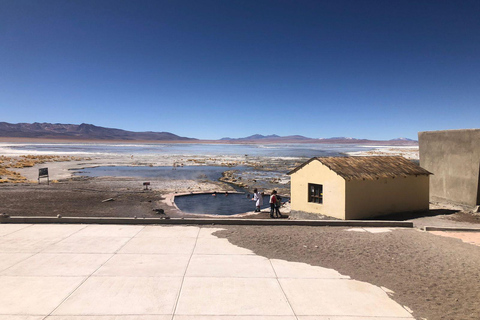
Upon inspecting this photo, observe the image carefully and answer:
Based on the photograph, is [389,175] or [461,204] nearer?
[389,175]

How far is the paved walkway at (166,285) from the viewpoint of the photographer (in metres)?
5.34

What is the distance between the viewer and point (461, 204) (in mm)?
16516

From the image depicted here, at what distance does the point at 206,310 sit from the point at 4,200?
906 inches

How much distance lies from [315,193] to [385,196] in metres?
3.32

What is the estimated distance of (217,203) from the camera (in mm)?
25000

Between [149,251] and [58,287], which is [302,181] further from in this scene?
[58,287]

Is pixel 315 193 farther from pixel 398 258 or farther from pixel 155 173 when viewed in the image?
pixel 155 173

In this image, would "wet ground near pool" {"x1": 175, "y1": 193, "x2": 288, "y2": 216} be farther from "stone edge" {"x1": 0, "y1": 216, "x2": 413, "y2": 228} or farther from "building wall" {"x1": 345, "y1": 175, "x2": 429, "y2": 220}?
"stone edge" {"x1": 0, "y1": 216, "x2": 413, "y2": 228}

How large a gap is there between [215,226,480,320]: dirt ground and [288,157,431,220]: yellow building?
10.6ft

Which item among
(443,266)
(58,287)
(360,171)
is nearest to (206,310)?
(58,287)

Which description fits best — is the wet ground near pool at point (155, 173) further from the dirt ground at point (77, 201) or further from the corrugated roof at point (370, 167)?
the corrugated roof at point (370, 167)

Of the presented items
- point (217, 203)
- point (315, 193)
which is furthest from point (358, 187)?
point (217, 203)

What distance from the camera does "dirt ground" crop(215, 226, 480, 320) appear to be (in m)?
5.88

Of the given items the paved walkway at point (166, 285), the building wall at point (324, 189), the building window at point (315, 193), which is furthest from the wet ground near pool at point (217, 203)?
the paved walkway at point (166, 285)
